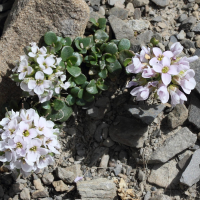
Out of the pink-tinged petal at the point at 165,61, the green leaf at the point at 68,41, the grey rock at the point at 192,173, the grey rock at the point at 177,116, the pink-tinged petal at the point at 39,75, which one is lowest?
the grey rock at the point at 192,173

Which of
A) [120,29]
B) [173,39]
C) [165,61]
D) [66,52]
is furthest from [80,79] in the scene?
[173,39]

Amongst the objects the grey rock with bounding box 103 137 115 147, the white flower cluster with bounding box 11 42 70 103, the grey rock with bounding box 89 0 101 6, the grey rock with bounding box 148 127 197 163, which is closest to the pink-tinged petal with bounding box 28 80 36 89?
the white flower cluster with bounding box 11 42 70 103

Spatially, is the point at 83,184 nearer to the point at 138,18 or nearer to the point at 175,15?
the point at 138,18

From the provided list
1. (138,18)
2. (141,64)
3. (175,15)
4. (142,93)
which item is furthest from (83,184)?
(175,15)

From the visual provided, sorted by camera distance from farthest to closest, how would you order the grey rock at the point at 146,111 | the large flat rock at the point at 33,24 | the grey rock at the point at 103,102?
1. the grey rock at the point at 103,102
2. the large flat rock at the point at 33,24
3. the grey rock at the point at 146,111

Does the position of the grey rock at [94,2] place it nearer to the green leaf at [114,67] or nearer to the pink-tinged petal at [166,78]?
the green leaf at [114,67]

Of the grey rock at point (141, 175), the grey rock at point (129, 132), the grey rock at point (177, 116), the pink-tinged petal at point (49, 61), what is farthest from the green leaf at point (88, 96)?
the grey rock at point (141, 175)
